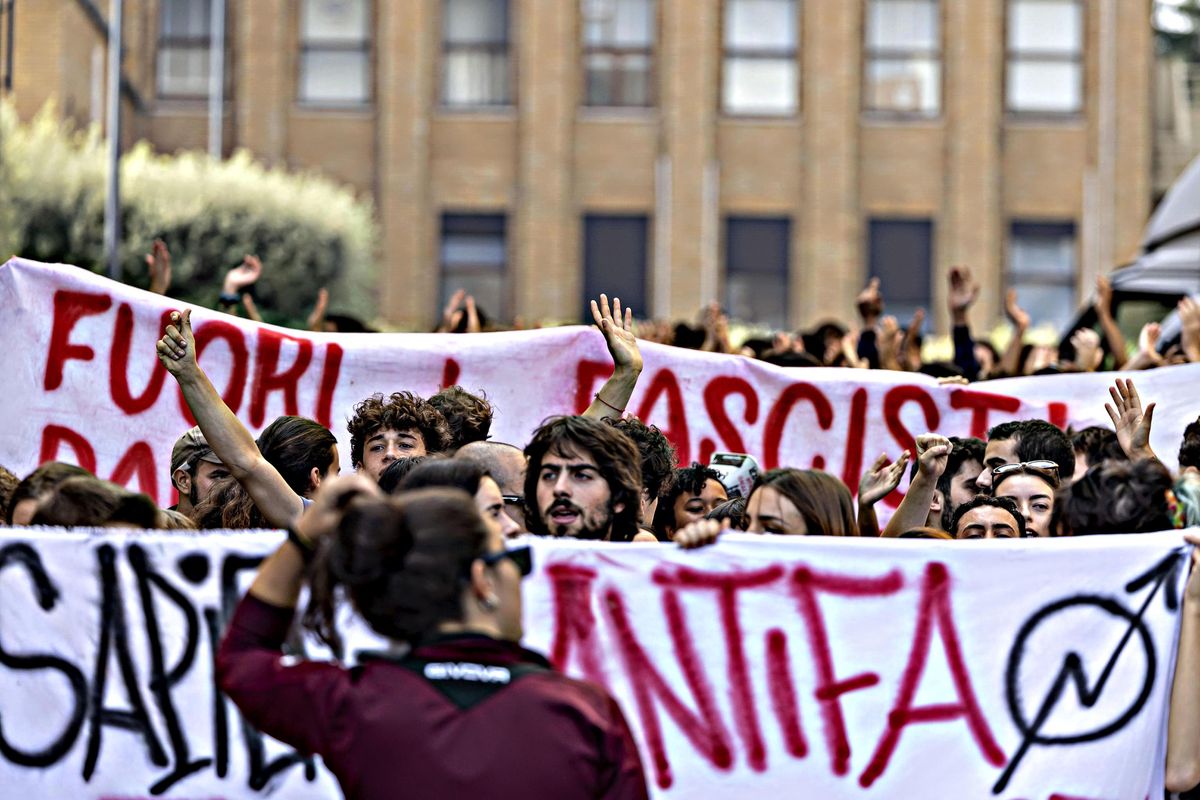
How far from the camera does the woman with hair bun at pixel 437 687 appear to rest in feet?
11.1

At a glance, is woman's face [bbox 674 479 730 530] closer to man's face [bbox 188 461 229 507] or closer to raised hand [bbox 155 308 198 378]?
man's face [bbox 188 461 229 507]

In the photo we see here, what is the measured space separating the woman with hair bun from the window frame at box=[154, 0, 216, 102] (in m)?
29.5

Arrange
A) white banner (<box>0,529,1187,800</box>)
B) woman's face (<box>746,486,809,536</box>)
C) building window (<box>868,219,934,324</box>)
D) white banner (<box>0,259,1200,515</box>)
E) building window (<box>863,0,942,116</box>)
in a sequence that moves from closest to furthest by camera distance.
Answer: white banner (<box>0,529,1187,800</box>)
woman's face (<box>746,486,809,536</box>)
white banner (<box>0,259,1200,515</box>)
building window (<box>868,219,934,324</box>)
building window (<box>863,0,942,116</box>)

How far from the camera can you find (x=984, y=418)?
8664 millimetres

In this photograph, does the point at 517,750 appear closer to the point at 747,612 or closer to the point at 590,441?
the point at 747,612

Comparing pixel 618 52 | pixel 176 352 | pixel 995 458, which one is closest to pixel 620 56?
pixel 618 52

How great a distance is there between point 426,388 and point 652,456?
213 cm

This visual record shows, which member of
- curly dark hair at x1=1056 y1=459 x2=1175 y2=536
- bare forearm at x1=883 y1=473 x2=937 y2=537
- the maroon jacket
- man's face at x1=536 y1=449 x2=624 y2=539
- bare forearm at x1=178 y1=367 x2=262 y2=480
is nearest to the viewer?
the maroon jacket

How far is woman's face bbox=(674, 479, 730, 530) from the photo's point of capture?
6.70m

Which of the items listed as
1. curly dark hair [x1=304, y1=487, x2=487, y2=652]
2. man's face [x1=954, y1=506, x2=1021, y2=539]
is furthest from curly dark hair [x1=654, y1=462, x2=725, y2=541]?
curly dark hair [x1=304, y1=487, x2=487, y2=652]

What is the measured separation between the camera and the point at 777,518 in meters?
5.05

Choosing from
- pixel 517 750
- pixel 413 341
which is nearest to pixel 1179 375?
pixel 413 341

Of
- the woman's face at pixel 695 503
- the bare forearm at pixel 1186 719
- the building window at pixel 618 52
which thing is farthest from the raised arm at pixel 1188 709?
the building window at pixel 618 52

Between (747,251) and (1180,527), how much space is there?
88.8 feet
